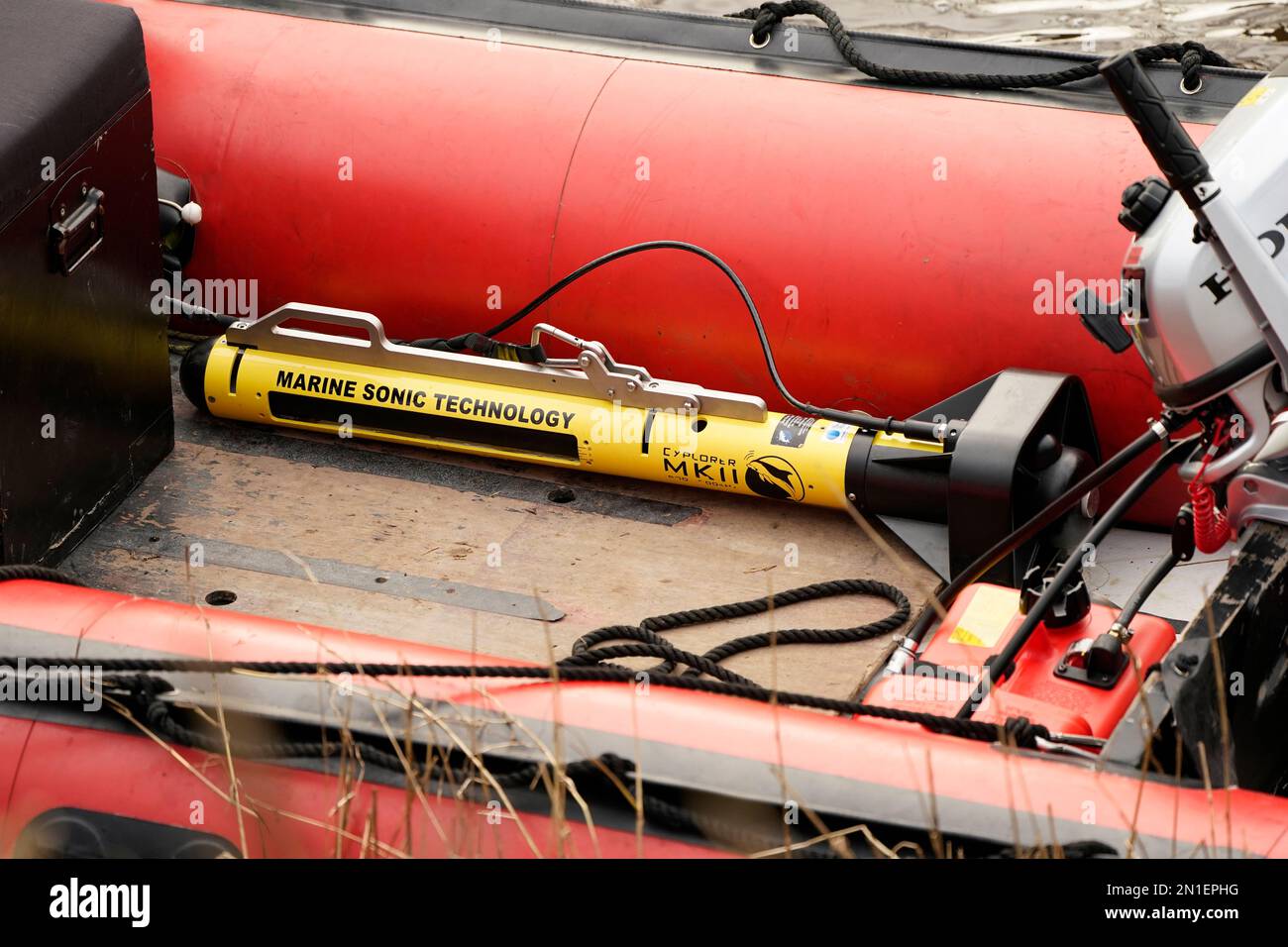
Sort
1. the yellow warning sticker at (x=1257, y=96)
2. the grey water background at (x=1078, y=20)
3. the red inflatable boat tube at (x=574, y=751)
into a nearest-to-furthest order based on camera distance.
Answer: the red inflatable boat tube at (x=574, y=751)
the yellow warning sticker at (x=1257, y=96)
the grey water background at (x=1078, y=20)

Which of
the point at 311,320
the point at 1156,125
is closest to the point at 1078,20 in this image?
the point at 311,320

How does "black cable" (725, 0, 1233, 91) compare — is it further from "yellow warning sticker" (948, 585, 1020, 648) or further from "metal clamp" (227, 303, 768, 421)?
"yellow warning sticker" (948, 585, 1020, 648)

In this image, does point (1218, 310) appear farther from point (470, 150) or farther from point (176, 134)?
point (176, 134)

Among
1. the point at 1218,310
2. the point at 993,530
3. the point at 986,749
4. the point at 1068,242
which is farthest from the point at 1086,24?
the point at 986,749

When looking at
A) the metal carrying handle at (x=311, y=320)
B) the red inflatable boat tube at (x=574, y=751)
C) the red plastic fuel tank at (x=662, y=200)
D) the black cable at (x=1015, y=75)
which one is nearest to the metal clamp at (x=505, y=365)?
the metal carrying handle at (x=311, y=320)

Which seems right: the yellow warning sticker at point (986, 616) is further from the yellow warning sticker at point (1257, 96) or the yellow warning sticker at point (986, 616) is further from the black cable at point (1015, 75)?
the black cable at point (1015, 75)

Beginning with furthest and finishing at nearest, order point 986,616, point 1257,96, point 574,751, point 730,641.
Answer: point 730,641, point 986,616, point 1257,96, point 574,751

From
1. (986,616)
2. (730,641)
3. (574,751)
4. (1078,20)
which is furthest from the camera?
(1078,20)

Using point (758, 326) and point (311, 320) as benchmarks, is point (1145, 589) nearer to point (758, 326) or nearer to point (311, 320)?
point (758, 326)

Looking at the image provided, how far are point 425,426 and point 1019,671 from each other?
0.99 metres

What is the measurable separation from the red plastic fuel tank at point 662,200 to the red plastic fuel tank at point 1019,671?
0.46 meters

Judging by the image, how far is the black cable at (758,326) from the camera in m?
2.16

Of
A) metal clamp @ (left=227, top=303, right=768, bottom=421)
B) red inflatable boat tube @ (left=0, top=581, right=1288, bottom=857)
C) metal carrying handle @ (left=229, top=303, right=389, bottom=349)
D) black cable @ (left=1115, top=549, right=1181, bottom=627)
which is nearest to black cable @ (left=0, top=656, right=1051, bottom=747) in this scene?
red inflatable boat tube @ (left=0, top=581, right=1288, bottom=857)

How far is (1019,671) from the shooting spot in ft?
5.89
